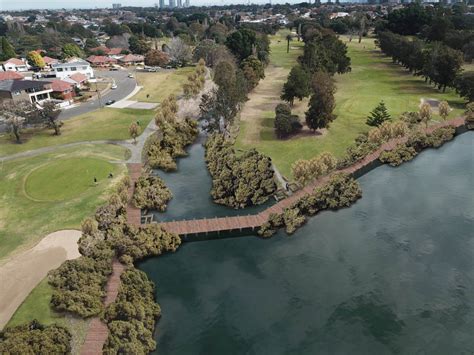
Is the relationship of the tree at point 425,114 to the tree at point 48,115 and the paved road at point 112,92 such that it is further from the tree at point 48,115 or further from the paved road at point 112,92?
the paved road at point 112,92

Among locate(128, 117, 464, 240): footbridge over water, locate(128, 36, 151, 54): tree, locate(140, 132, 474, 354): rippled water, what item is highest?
locate(128, 36, 151, 54): tree

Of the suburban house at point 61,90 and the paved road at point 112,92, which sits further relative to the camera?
the suburban house at point 61,90

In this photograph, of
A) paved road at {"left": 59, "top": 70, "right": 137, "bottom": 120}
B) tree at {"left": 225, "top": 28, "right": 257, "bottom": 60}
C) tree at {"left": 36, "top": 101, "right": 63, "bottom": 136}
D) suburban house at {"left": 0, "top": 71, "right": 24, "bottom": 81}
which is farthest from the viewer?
tree at {"left": 225, "top": 28, "right": 257, "bottom": 60}

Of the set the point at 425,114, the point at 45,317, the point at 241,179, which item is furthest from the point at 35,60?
the point at 425,114

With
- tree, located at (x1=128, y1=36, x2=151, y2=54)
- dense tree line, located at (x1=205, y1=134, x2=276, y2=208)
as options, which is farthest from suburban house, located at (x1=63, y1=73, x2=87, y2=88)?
dense tree line, located at (x1=205, y1=134, x2=276, y2=208)

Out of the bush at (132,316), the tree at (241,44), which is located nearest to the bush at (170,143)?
the bush at (132,316)

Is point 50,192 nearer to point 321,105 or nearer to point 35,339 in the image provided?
point 35,339

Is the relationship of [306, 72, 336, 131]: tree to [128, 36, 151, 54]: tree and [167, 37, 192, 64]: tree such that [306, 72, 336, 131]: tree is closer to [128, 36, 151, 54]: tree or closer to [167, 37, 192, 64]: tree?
[167, 37, 192, 64]: tree
